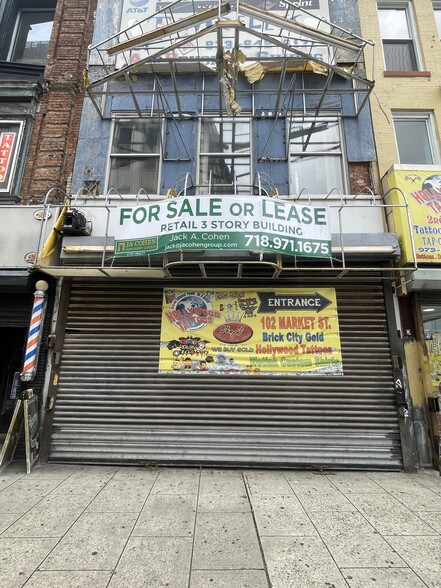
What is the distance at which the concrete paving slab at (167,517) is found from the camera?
13.0 feet

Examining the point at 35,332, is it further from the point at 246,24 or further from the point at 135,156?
the point at 246,24

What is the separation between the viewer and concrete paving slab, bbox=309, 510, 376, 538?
157 inches

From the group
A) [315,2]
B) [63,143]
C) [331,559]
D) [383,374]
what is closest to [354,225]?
[383,374]

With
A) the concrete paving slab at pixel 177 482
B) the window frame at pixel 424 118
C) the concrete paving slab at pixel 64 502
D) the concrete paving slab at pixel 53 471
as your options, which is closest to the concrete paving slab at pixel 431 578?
the concrete paving slab at pixel 177 482

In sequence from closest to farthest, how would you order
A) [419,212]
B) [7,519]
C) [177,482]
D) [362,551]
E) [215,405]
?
1. [362,551]
2. [7,519]
3. [177,482]
4. [215,405]
5. [419,212]

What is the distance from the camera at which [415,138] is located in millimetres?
8195

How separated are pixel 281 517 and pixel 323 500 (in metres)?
0.94

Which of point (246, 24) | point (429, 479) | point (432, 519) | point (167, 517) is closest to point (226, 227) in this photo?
point (167, 517)

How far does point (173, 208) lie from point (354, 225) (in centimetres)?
401

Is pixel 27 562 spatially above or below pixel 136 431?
below

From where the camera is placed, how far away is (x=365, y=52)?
8398mm

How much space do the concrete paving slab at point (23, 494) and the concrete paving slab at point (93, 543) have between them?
101 cm

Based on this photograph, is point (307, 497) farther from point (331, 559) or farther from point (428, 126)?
point (428, 126)

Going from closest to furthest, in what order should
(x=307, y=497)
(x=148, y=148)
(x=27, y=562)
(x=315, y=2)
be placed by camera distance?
(x=27, y=562)
(x=307, y=497)
(x=148, y=148)
(x=315, y=2)
